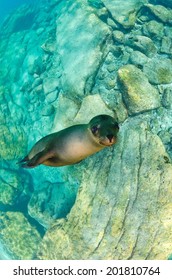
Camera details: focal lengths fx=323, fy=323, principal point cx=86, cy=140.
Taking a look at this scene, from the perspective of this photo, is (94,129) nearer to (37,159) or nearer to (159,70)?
(37,159)

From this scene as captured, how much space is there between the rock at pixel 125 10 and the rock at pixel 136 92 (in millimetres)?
2269

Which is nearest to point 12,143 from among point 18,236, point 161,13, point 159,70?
point 18,236

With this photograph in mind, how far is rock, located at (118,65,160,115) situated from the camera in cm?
641

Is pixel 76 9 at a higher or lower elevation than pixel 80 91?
higher

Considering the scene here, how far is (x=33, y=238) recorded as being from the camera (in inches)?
347

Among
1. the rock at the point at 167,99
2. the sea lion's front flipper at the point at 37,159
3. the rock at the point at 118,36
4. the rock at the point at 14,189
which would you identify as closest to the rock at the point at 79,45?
the rock at the point at 118,36

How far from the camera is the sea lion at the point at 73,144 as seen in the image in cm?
303

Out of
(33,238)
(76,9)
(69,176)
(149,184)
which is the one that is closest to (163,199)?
(149,184)

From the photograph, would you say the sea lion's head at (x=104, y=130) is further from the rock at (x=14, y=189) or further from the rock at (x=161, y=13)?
the rock at (x=14, y=189)

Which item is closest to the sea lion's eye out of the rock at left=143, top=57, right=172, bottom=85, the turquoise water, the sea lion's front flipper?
the sea lion's front flipper

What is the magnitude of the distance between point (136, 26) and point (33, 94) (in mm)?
3562

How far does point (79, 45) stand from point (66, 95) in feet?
5.64

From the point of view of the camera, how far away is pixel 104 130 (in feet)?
9.70
